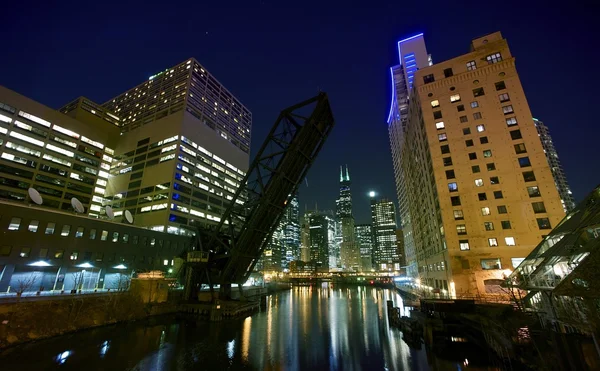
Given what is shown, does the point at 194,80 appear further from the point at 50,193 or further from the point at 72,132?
the point at 50,193

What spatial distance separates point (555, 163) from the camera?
101250 mm

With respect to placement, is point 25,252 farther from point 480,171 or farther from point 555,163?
point 555,163

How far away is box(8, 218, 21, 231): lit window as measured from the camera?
34062mm

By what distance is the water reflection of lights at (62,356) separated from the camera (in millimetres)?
17984

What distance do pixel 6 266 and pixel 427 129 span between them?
206ft

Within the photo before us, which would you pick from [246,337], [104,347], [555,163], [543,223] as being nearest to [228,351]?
[246,337]

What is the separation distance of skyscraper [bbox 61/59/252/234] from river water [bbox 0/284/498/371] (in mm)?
42212

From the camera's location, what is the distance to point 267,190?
Result: 106 feet

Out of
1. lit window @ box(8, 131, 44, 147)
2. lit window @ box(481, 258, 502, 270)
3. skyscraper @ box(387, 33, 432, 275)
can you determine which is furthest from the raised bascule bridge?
lit window @ box(8, 131, 44, 147)

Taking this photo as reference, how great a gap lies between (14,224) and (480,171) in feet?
213

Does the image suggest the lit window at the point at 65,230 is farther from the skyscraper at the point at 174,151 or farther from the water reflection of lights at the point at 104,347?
the skyscraper at the point at 174,151

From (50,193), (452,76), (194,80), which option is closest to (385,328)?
(452,76)

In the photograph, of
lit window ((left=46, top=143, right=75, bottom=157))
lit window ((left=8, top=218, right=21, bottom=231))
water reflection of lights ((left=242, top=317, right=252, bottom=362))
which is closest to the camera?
water reflection of lights ((left=242, top=317, right=252, bottom=362))

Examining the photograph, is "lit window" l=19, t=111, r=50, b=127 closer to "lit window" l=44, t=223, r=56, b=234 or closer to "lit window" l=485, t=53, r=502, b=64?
"lit window" l=44, t=223, r=56, b=234
